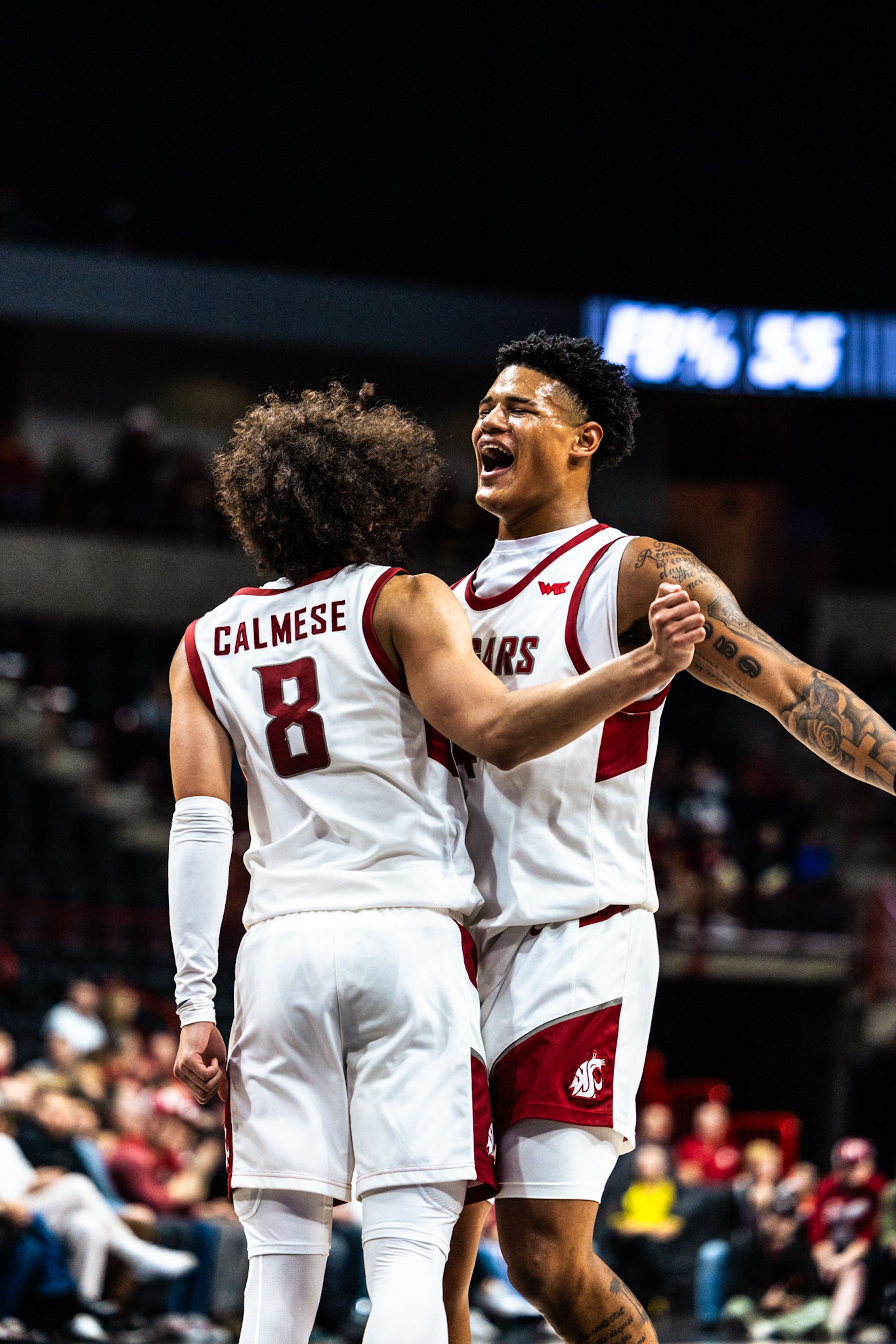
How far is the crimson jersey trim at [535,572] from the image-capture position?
11.7ft

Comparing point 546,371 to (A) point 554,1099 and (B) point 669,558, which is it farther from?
(A) point 554,1099

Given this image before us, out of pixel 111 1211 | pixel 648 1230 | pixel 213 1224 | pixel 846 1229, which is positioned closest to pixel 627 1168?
pixel 648 1230

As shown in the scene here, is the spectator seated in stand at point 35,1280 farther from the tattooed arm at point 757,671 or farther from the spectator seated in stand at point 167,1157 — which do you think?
the tattooed arm at point 757,671

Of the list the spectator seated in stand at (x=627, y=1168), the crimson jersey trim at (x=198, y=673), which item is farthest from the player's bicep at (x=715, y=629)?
the spectator seated in stand at (x=627, y=1168)

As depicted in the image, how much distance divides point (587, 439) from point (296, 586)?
2.77 feet

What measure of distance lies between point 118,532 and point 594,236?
710cm

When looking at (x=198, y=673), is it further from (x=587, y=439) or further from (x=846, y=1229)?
(x=846, y=1229)

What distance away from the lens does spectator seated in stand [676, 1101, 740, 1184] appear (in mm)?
11055

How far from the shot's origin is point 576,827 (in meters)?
3.37

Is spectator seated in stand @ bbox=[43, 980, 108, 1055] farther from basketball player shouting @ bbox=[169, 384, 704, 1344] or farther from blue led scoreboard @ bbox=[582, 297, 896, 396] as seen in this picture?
blue led scoreboard @ bbox=[582, 297, 896, 396]

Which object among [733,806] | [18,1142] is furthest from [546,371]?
[733,806]

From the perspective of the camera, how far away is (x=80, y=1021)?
10656 millimetres

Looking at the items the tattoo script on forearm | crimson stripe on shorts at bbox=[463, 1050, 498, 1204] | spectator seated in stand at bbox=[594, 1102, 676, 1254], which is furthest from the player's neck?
spectator seated in stand at bbox=[594, 1102, 676, 1254]

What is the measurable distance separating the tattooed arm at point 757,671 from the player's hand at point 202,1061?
1.17 m
